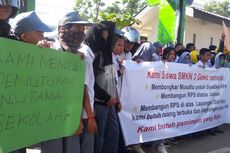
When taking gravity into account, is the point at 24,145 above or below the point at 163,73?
below

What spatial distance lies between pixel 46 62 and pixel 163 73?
2903mm

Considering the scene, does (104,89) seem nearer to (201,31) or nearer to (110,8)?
(201,31)

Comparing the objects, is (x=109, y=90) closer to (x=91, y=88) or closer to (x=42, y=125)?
(x=91, y=88)

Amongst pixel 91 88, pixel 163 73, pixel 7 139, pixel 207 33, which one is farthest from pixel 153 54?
pixel 207 33

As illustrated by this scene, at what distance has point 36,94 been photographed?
2.91m

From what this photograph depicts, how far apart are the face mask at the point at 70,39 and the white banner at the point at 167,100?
1.75 metres

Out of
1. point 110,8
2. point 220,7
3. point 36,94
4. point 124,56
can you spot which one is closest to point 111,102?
point 36,94

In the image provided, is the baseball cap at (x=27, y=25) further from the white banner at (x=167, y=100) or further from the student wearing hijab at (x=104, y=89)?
the white banner at (x=167, y=100)

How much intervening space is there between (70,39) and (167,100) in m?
2.79

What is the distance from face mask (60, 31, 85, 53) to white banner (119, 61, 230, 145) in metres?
1.75

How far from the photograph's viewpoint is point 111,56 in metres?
4.01

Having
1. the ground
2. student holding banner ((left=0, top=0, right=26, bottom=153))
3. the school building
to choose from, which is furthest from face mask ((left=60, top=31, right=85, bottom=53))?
the school building

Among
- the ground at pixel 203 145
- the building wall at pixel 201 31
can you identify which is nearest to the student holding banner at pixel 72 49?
the ground at pixel 203 145

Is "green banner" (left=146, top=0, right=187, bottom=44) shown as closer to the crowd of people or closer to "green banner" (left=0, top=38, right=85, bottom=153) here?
the crowd of people
